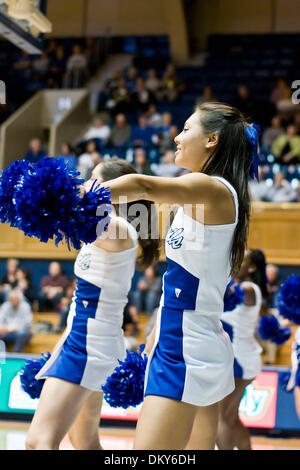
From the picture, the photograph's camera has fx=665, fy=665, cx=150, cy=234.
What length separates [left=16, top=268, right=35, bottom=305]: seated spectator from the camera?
8.83 metres

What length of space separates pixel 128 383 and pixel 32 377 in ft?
1.73

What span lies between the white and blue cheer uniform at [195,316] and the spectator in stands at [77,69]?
1254 centimetres

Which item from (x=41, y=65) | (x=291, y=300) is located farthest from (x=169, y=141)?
(x=291, y=300)

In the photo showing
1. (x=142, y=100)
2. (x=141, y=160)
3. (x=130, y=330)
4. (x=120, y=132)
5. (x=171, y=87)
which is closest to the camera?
(x=130, y=330)

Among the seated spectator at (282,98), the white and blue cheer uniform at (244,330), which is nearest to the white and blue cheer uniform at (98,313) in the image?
the white and blue cheer uniform at (244,330)

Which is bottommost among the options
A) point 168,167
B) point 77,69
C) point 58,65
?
point 168,167

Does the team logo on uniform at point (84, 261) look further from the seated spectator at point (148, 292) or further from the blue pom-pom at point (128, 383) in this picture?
the seated spectator at point (148, 292)

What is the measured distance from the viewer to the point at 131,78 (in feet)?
44.0

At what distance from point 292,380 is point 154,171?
6.47 m

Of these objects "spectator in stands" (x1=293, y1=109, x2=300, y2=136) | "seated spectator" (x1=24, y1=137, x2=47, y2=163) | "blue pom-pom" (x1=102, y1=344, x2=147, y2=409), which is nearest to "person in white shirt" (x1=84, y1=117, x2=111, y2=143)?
"seated spectator" (x1=24, y1=137, x2=47, y2=163)

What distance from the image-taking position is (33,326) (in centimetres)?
850

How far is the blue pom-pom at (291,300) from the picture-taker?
3559mm

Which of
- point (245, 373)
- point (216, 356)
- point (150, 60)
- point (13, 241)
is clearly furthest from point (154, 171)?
point (216, 356)

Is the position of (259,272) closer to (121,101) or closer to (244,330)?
(244,330)
